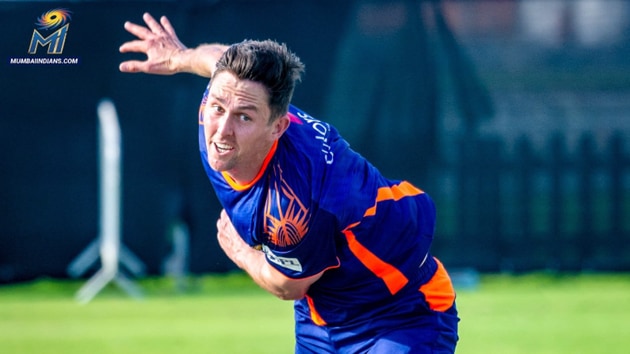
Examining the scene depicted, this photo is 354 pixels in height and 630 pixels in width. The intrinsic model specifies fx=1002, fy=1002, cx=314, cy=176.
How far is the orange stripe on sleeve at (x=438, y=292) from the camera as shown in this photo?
4125 millimetres

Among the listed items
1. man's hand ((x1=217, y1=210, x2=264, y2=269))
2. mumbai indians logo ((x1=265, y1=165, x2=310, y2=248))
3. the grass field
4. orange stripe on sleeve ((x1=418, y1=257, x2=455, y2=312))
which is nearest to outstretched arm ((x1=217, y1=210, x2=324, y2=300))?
man's hand ((x1=217, y1=210, x2=264, y2=269))

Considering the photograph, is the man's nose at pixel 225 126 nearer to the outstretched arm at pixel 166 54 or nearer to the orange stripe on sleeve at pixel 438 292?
the outstretched arm at pixel 166 54

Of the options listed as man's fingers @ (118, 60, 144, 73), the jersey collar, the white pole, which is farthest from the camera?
the white pole

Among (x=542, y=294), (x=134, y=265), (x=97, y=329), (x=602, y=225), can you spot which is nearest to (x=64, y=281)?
(x=134, y=265)

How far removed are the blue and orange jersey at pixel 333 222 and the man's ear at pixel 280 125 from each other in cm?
4

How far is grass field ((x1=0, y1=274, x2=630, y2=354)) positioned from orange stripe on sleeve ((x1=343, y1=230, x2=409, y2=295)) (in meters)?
2.65

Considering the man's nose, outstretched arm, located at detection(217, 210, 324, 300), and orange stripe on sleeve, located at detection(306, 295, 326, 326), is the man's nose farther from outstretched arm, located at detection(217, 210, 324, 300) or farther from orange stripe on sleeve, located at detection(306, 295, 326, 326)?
orange stripe on sleeve, located at detection(306, 295, 326, 326)

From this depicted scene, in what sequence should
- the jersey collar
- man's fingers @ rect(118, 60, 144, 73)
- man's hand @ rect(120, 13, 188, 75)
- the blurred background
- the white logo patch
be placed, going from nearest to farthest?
the jersey collar → the white logo patch → man's fingers @ rect(118, 60, 144, 73) → man's hand @ rect(120, 13, 188, 75) → the blurred background

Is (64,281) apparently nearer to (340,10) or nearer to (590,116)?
(340,10)

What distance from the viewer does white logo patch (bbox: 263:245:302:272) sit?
12.6 ft

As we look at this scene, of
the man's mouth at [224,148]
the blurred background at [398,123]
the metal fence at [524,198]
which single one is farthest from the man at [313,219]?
the metal fence at [524,198]

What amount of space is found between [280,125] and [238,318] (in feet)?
13.9

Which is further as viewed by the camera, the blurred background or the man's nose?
the blurred background

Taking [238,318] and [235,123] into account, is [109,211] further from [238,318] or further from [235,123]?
[235,123]
